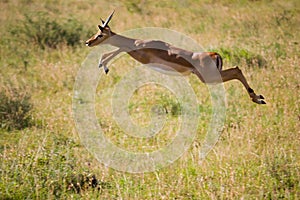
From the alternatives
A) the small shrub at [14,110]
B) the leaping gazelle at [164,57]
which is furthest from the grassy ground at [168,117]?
the leaping gazelle at [164,57]

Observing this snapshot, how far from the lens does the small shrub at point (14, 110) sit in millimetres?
5551

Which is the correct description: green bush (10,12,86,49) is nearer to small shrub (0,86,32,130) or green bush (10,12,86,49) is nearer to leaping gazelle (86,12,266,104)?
small shrub (0,86,32,130)

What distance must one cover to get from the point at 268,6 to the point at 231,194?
899cm

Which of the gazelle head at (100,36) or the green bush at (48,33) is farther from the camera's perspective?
the green bush at (48,33)

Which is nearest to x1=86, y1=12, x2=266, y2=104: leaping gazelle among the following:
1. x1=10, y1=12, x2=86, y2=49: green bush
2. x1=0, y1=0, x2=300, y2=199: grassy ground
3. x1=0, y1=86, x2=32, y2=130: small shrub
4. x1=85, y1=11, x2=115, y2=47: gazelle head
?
x1=85, y1=11, x2=115, y2=47: gazelle head

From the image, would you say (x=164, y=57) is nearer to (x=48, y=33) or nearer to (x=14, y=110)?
(x=14, y=110)

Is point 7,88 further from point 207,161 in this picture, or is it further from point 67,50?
point 207,161

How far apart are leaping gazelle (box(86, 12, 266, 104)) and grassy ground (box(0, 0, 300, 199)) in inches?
26.4

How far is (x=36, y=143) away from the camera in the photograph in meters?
4.84

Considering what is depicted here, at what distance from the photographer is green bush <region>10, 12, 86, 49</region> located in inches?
362

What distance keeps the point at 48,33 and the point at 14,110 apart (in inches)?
148

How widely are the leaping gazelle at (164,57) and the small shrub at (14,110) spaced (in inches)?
69.0

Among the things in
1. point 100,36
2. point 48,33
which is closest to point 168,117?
point 100,36

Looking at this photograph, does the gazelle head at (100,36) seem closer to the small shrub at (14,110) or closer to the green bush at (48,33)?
the small shrub at (14,110)
